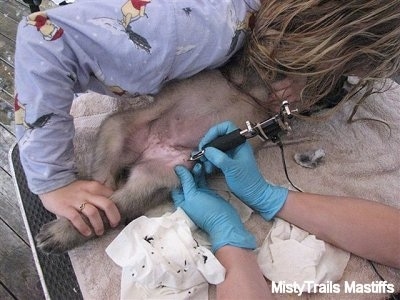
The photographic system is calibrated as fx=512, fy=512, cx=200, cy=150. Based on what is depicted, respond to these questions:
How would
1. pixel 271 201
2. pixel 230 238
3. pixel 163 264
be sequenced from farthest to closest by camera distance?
pixel 271 201 → pixel 230 238 → pixel 163 264

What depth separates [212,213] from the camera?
141 centimetres

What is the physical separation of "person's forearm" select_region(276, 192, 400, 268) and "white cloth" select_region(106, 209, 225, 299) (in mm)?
317

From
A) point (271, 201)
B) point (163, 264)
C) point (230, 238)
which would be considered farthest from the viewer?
point (271, 201)

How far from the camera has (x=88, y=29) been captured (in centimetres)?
127

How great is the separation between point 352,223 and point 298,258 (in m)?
0.19

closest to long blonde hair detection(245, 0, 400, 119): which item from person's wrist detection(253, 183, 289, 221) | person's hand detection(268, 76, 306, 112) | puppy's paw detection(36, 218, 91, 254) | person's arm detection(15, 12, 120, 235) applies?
person's hand detection(268, 76, 306, 112)

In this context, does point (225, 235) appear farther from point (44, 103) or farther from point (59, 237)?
point (44, 103)

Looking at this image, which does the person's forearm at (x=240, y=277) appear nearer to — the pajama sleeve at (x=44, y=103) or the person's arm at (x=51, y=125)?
the person's arm at (x=51, y=125)

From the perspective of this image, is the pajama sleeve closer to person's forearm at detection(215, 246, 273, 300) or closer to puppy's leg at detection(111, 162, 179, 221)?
puppy's leg at detection(111, 162, 179, 221)

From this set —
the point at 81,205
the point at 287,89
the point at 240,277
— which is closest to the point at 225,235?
the point at 240,277

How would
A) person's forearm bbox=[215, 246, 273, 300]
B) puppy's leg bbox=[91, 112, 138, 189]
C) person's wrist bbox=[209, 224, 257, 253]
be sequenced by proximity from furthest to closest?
puppy's leg bbox=[91, 112, 138, 189]
person's wrist bbox=[209, 224, 257, 253]
person's forearm bbox=[215, 246, 273, 300]

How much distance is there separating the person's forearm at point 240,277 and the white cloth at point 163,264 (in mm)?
27

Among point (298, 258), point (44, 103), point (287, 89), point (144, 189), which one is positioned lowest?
point (298, 258)

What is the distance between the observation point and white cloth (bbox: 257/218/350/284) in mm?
1393
